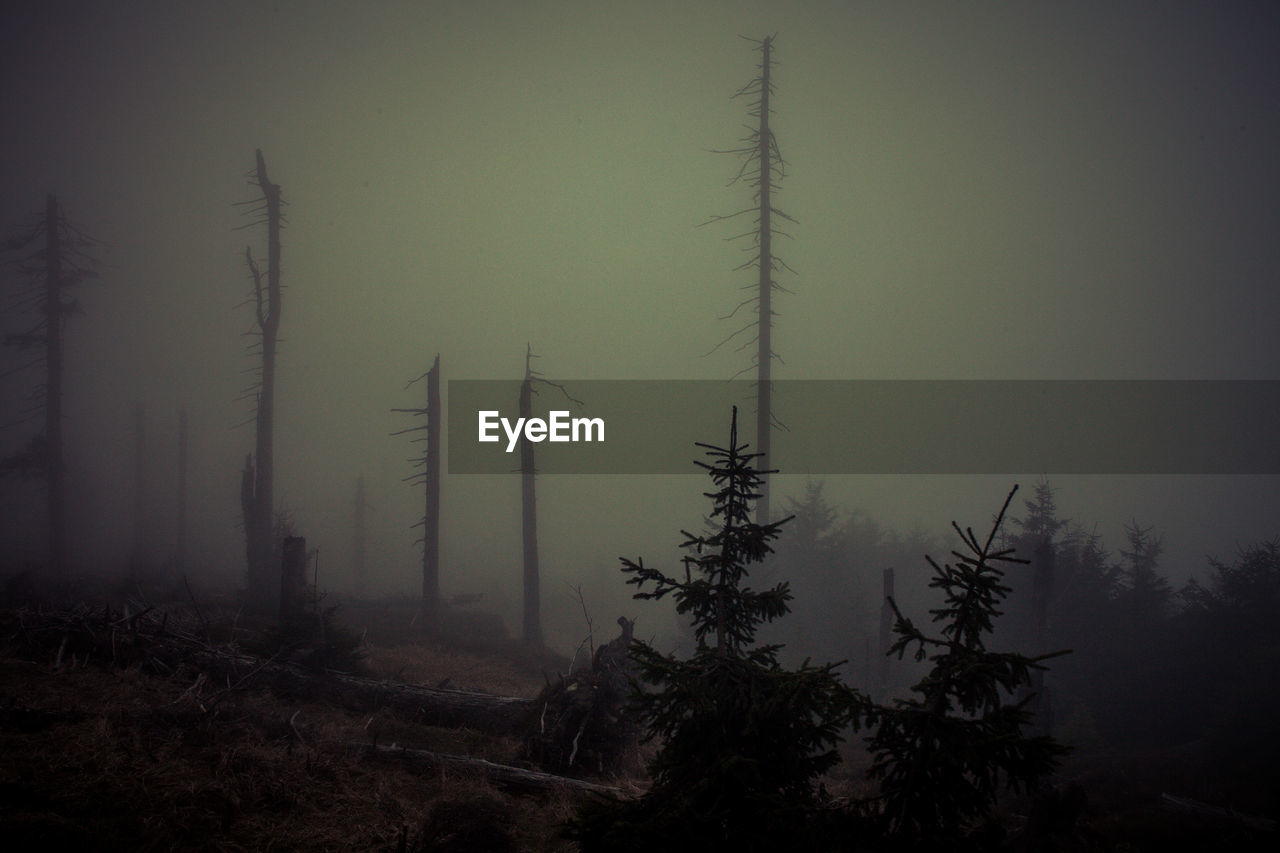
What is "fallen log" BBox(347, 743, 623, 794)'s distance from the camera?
8.34 metres

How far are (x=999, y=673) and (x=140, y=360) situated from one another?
137 metres

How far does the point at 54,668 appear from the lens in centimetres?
989

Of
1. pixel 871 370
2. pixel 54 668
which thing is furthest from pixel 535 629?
pixel 871 370

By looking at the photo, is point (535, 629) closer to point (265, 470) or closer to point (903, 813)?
point (265, 470)

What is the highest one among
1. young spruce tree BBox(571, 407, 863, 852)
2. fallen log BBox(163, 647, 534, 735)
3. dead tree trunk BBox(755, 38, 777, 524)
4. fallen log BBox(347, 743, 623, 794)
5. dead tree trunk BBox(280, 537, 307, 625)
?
dead tree trunk BBox(755, 38, 777, 524)

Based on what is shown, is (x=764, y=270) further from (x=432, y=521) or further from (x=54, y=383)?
(x=54, y=383)

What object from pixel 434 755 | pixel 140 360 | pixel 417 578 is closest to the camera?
pixel 434 755

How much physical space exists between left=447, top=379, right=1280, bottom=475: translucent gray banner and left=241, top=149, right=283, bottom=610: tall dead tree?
32692mm

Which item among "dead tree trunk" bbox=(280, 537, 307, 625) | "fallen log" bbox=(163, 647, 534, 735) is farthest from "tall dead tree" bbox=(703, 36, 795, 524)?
"dead tree trunk" bbox=(280, 537, 307, 625)

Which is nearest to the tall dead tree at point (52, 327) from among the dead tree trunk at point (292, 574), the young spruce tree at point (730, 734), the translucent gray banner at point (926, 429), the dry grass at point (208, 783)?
the dead tree trunk at point (292, 574)

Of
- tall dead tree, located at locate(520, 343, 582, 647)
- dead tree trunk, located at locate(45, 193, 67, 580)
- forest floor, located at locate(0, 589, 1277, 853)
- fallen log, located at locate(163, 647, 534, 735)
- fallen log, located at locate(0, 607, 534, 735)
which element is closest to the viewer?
forest floor, located at locate(0, 589, 1277, 853)
